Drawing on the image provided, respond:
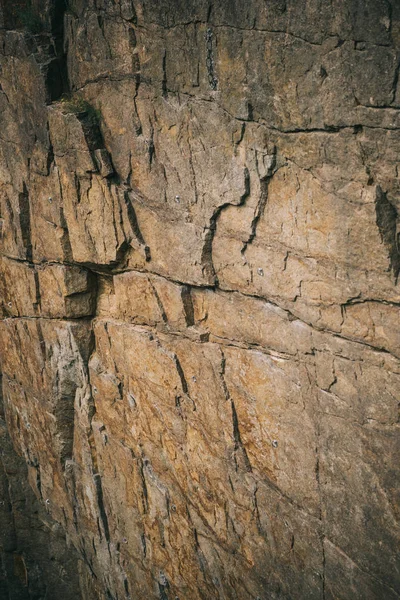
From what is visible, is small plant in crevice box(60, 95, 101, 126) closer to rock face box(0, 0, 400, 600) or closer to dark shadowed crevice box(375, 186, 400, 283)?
rock face box(0, 0, 400, 600)

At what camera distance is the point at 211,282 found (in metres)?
6.73

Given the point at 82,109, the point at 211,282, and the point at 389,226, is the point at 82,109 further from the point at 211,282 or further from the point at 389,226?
the point at 389,226

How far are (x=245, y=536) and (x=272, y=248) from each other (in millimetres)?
2948

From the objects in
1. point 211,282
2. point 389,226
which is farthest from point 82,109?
point 389,226

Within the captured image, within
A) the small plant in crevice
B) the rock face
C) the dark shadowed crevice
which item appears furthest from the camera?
the small plant in crevice

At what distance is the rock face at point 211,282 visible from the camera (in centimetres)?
545

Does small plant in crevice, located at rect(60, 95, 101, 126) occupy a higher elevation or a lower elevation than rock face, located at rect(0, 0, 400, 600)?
higher

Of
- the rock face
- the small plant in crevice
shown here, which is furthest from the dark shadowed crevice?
the small plant in crevice

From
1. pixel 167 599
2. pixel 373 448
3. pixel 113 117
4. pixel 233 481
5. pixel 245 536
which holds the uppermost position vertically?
pixel 113 117

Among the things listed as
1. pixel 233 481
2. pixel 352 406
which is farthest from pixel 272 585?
pixel 352 406

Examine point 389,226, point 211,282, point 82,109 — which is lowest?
point 211,282

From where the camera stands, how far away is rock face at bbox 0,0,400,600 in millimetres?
5449

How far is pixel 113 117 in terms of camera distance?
23.0 feet

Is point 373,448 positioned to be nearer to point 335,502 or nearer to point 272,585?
point 335,502
